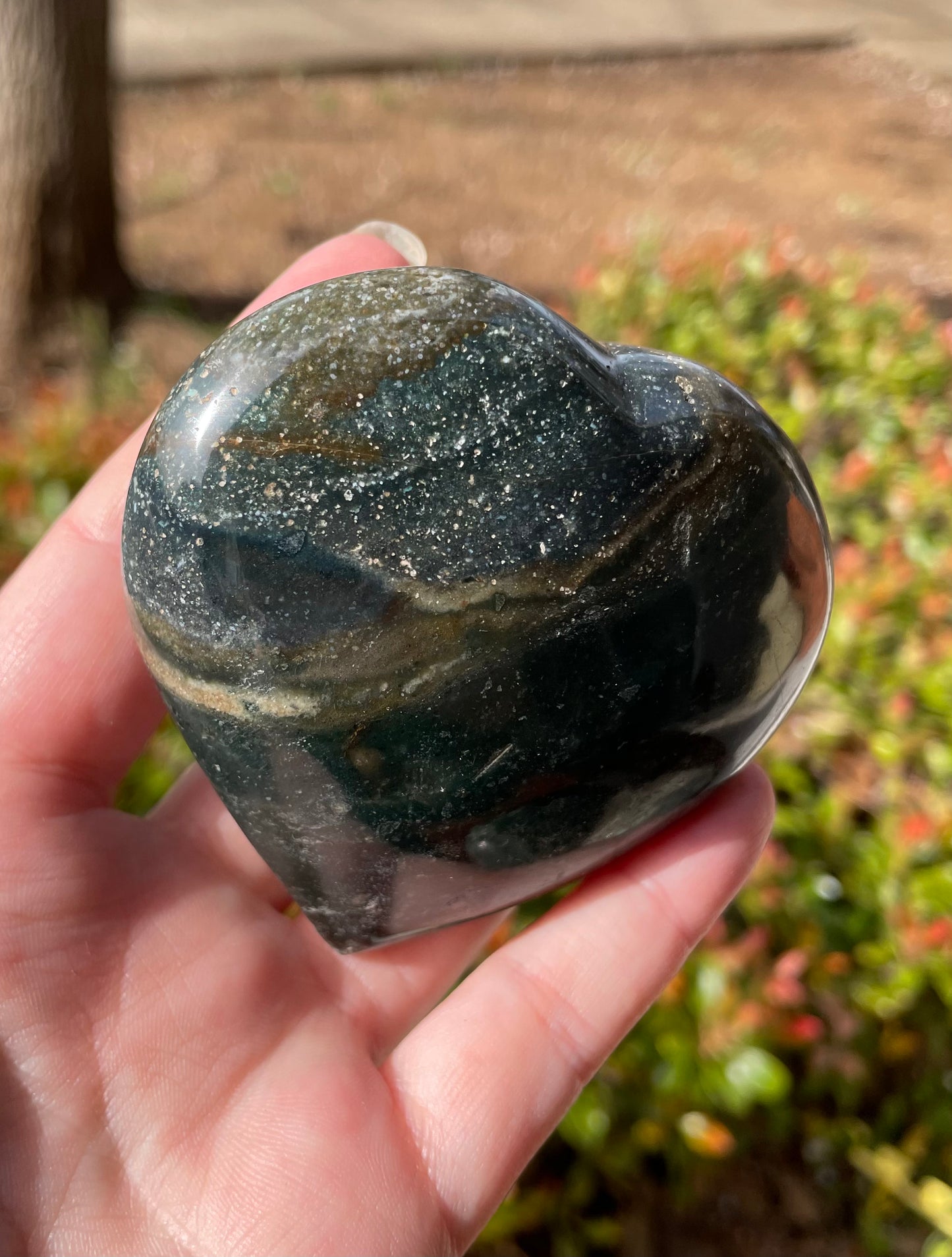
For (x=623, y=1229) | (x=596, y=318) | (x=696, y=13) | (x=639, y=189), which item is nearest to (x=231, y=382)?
(x=623, y=1229)

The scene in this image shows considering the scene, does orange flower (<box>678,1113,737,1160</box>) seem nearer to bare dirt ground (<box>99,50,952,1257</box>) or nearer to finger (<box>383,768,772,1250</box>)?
finger (<box>383,768,772,1250</box>)

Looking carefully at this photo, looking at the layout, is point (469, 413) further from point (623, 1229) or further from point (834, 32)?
point (834, 32)

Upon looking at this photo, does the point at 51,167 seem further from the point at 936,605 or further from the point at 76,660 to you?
the point at 936,605

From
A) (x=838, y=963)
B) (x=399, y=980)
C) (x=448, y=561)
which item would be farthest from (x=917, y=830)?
(x=448, y=561)

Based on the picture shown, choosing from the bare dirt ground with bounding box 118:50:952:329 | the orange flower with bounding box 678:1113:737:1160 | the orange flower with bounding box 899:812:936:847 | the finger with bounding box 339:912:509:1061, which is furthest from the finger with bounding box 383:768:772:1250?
the bare dirt ground with bounding box 118:50:952:329

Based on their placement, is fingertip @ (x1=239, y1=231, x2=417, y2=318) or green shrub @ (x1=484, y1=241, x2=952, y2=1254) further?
green shrub @ (x1=484, y1=241, x2=952, y2=1254)

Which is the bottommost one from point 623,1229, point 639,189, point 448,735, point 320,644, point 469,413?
point 623,1229
